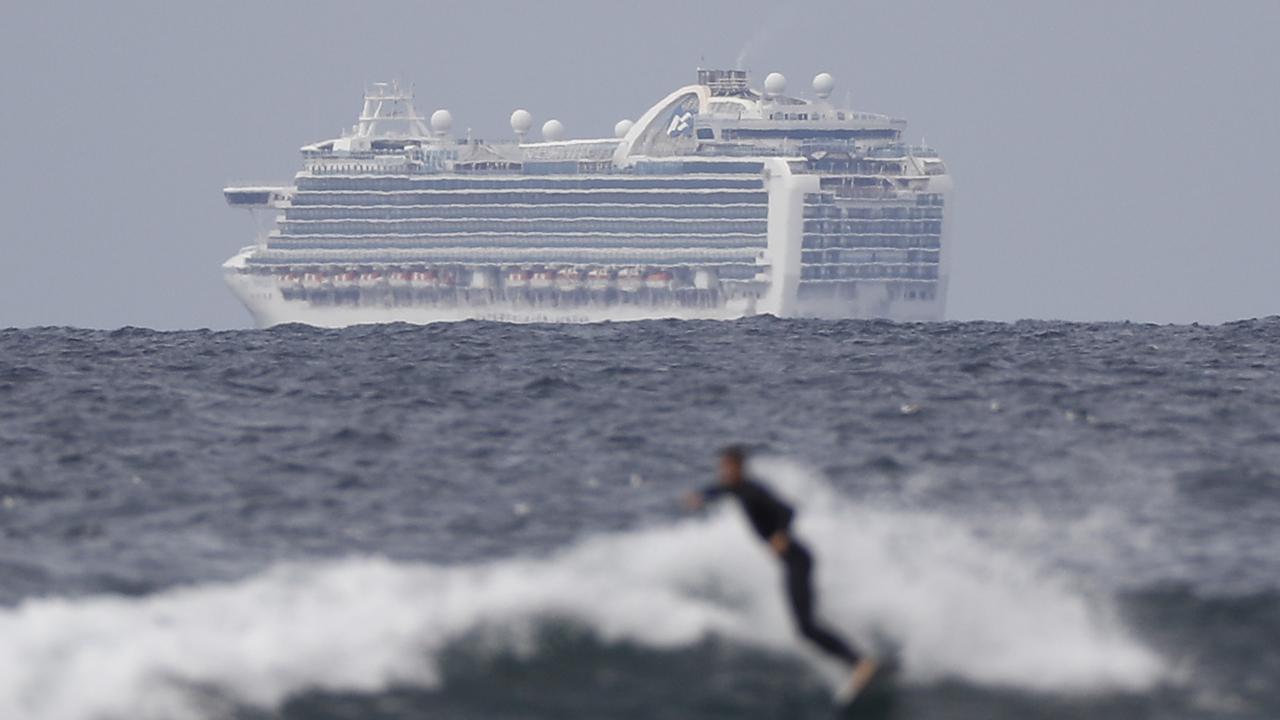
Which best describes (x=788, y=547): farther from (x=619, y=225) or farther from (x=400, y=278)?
(x=400, y=278)

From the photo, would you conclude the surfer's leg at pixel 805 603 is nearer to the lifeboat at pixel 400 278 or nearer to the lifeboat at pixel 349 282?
the lifeboat at pixel 400 278

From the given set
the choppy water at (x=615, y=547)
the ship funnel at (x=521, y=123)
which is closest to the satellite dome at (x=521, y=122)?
the ship funnel at (x=521, y=123)

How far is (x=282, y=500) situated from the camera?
23078 mm

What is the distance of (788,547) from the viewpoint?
15.9 m

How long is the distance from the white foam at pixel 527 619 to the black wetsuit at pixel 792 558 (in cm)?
112

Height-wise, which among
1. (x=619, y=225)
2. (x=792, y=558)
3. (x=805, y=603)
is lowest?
(x=619, y=225)

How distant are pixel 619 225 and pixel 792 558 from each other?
6181 inches

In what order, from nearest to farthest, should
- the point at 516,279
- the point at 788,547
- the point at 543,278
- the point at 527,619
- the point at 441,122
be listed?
the point at 788,547 < the point at 527,619 < the point at 543,278 < the point at 516,279 < the point at 441,122

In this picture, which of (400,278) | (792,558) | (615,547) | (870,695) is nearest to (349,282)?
(400,278)

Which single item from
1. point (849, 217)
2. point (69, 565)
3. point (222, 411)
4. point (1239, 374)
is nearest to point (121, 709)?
point (69, 565)

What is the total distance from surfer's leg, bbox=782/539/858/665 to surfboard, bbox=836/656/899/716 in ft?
0.90

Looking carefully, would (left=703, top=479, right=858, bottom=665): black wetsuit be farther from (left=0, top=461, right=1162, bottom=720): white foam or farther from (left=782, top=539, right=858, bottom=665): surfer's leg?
(left=0, top=461, right=1162, bottom=720): white foam

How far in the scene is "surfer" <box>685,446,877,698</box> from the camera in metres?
15.8

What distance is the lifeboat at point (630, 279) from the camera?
17250 cm
